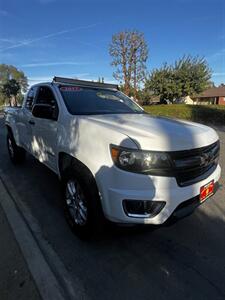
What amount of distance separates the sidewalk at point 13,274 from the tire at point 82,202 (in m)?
0.69

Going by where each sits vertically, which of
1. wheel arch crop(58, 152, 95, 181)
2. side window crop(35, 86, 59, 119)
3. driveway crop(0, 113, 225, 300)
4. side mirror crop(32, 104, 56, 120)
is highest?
side window crop(35, 86, 59, 119)

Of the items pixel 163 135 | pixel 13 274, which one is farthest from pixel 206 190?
pixel 13 274

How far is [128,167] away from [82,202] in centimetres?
84

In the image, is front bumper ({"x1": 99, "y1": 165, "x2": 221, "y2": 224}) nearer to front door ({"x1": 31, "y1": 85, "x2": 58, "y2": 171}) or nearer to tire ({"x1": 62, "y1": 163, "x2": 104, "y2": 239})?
tire ({"x1": 62, "y1": 163, "x2": 104, "y2": 239})

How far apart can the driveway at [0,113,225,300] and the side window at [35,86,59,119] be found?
153cm

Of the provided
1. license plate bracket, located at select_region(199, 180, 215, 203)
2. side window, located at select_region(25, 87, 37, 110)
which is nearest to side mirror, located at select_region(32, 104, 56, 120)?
side window, located at select_region(25, 87, 37, 110)

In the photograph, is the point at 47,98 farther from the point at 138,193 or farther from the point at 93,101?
the point at 138,193

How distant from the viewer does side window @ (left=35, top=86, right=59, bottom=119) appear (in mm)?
3268

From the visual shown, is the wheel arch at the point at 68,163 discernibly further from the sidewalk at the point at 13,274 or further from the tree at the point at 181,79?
the tree at the point at 181,79

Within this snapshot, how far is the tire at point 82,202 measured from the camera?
240 cm

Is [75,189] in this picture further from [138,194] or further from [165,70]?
[165,70]

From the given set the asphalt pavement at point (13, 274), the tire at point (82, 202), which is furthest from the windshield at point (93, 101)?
the asphalt pavement at point (13, 274)

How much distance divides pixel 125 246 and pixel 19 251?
1195 mm

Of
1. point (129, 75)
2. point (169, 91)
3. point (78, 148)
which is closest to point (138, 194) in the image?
point (78, 148)
